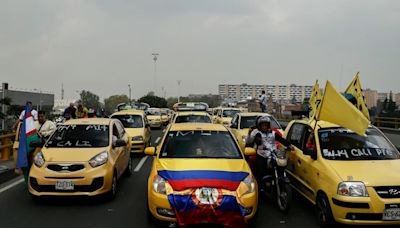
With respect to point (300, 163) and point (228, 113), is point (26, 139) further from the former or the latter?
point (228, 113)

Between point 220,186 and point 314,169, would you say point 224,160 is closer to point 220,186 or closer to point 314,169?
point 220,186

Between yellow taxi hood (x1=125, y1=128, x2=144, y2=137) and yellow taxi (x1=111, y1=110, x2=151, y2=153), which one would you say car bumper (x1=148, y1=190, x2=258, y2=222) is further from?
yellow taxi hood (x1=125, y1=128, x2=144, y2=137)

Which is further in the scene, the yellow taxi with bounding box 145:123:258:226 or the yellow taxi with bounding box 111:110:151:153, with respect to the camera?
the yellow taxi with bounding box 111:110:151:153

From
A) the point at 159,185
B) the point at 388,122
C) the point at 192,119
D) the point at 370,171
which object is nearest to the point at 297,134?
the point at 370,171

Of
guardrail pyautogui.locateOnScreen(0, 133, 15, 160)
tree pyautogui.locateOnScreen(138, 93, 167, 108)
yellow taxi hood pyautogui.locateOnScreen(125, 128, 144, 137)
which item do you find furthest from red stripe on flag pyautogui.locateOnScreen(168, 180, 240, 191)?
tree pyautogui.locateOnScreen(138, 93, 167, 108)

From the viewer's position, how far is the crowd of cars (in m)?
5.55

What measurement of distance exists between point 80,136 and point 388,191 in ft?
20.3

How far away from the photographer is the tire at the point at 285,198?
6879 mm

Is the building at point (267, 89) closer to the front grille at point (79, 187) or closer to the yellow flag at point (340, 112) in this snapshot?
the front grille at point (79, 187)

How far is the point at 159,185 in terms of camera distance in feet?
19.1

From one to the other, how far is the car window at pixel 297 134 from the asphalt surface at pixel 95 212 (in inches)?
43.4

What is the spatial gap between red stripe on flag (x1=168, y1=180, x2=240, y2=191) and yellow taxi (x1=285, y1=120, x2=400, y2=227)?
4.82 feet

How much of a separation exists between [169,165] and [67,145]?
3127 mm

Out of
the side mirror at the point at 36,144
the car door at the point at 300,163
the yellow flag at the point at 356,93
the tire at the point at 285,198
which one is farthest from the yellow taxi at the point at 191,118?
the tire at the point at 285,198
